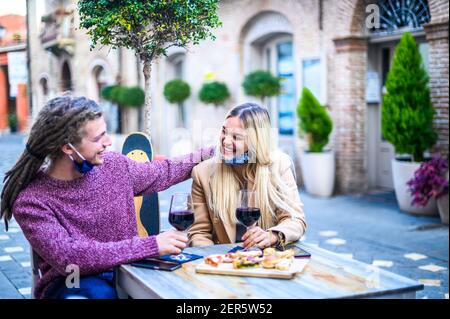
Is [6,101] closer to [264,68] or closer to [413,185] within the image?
[413,185]

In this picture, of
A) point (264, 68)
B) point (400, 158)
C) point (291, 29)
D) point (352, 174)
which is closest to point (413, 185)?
point (400, 158)

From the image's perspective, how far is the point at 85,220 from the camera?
2.26 metres

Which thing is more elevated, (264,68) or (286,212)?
(264,68)

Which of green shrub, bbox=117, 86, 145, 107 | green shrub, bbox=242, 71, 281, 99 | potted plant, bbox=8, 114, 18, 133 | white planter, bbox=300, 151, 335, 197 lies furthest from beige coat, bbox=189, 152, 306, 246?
green shrub, bbox=242, 71, 281, 99

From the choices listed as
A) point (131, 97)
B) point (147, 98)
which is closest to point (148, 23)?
point (147, 98)

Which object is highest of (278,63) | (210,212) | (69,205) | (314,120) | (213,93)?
(278,63)

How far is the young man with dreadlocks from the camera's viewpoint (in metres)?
2.11

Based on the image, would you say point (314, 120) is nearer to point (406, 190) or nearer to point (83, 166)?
point (406, 190)

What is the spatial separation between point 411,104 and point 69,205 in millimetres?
5660

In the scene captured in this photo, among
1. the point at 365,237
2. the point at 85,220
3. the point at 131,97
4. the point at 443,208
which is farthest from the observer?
the point at 443,208

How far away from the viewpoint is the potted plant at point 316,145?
8.27 meters

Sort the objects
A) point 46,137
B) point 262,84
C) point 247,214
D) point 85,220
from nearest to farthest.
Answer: point 46,137 < point 85,220 < point 247,214 < point 262,84
